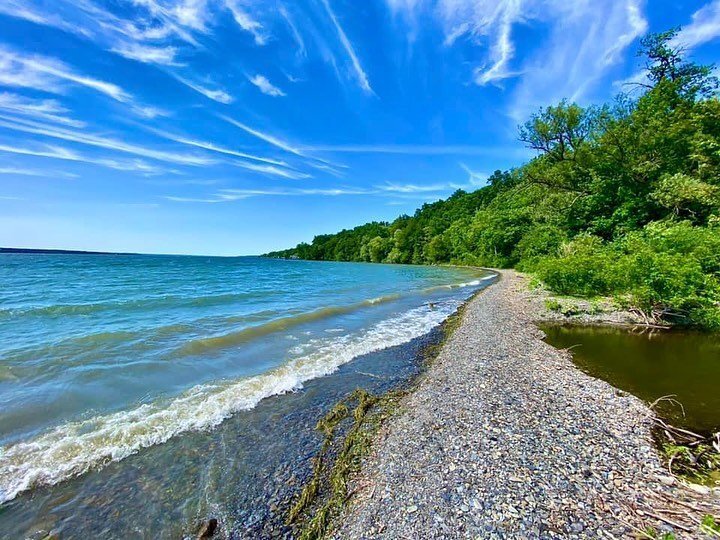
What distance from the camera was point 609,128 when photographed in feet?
86.7

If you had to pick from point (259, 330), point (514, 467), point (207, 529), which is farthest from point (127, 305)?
point (514, 467)

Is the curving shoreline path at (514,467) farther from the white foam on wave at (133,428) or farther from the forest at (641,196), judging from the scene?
the forest at (641,196)

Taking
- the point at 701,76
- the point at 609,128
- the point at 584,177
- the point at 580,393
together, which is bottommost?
the point at 580,393

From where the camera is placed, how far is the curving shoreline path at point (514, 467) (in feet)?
12.8

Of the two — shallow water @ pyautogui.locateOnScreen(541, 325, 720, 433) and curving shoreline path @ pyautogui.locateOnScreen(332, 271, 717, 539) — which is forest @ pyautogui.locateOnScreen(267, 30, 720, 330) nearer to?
shallow water @ pyautogui.locateOnScreen(541, 325, 720, 433)

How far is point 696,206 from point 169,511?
31.5m

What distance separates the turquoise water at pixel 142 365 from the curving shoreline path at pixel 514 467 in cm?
388

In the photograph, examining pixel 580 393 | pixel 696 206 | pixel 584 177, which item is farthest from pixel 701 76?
pixel 580 393

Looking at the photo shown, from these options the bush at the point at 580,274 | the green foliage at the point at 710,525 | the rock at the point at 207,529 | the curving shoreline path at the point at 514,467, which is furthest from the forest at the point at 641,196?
the rock at the point at 207,529

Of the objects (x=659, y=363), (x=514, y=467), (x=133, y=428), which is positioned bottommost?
(x=133, y=428)

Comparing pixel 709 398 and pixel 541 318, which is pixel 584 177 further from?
pixel 709 398

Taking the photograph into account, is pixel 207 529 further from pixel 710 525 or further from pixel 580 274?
pixel 580 274

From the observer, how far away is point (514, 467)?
4785 millimetres

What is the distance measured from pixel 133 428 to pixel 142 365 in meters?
4.36
